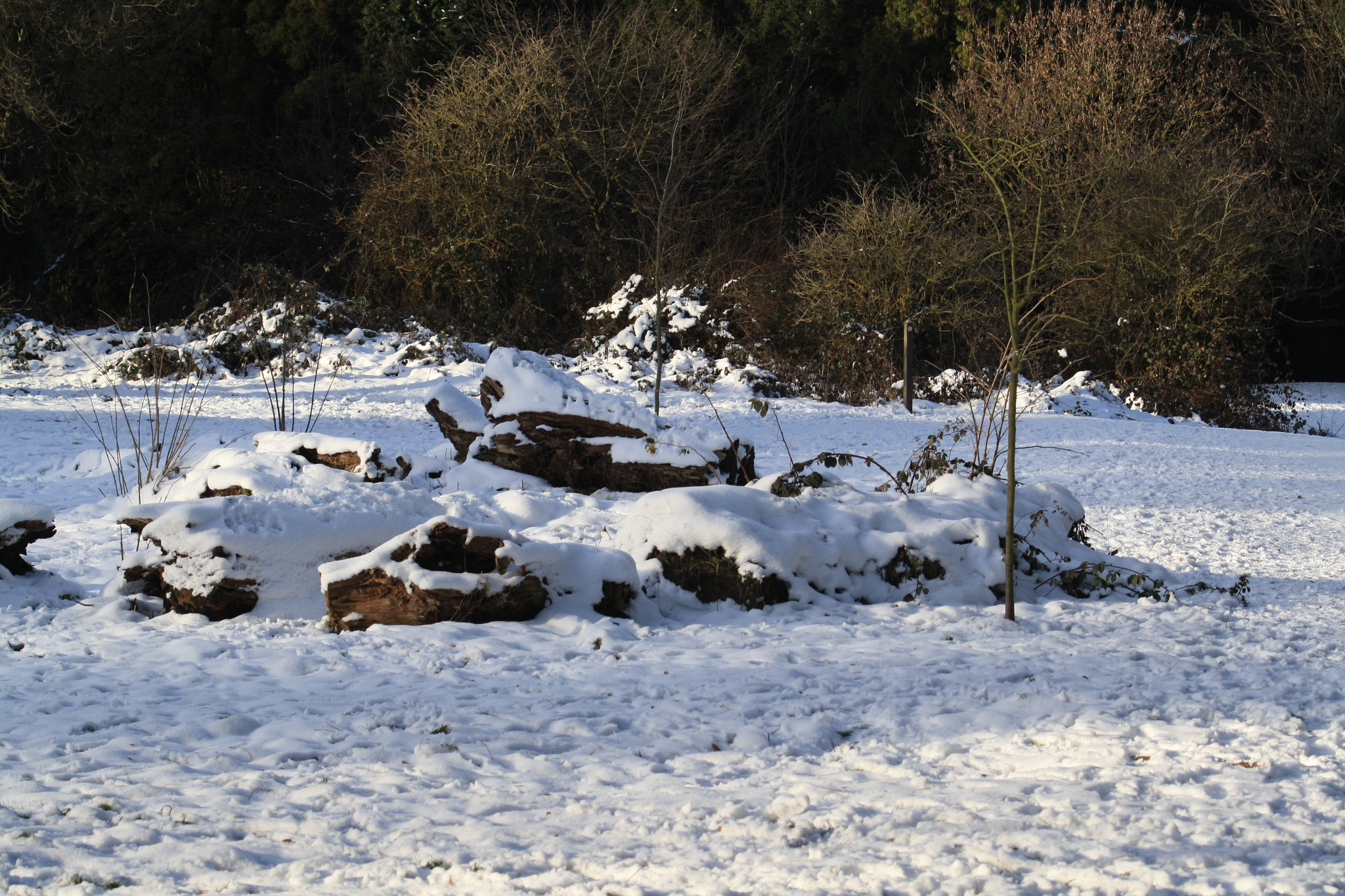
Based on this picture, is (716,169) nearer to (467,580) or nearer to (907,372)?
(907,372)

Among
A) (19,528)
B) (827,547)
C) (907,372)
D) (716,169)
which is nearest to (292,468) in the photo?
(19,528)

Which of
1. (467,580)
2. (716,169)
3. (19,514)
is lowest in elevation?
(467,580)

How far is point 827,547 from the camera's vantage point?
493 centimetres

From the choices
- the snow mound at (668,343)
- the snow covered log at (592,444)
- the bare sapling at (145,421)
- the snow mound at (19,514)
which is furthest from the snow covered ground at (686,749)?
the snow mound at (668,343)

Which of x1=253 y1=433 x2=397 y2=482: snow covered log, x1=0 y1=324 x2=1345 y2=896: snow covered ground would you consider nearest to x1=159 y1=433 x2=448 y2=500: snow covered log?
x1=253 y1=433 x2=397 y2=482: snow covered log

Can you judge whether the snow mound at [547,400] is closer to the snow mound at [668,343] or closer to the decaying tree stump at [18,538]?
the decaying tree stump at [18,538]

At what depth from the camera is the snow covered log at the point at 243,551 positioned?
14.2ft

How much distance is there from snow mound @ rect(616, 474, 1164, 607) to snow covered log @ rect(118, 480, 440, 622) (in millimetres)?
1324

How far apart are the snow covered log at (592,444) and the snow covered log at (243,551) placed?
2.50 meters

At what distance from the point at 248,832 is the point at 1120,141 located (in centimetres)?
1624

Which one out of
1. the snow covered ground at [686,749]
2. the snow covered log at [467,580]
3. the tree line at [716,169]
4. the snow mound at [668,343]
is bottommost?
the snow covered ground at [686,749]

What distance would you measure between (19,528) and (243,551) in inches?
43.2

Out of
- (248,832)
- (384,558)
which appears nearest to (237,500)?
(384,558)

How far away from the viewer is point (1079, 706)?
3305 mm
